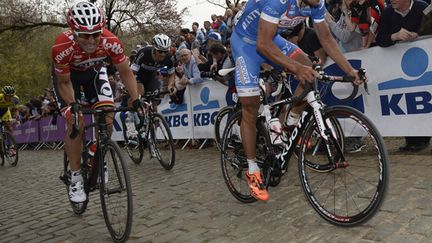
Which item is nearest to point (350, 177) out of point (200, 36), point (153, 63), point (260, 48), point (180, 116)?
point (260, 48)

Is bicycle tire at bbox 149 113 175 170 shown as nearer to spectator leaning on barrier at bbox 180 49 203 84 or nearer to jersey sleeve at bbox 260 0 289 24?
spectator leaning on barrier at bbox 180 49 203 84

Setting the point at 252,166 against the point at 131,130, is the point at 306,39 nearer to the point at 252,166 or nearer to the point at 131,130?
the point at 252,166

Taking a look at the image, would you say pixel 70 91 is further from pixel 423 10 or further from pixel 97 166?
pixel 423 10

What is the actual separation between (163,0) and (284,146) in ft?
92.2

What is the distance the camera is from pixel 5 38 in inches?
1155

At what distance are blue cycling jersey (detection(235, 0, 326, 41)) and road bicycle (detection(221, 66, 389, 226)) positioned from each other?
0.67 metres

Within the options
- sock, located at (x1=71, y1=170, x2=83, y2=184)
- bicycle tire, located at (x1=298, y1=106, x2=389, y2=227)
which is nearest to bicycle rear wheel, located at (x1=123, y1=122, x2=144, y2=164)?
sock, located at (x1=71, y1=170, x2=83, y2=184)

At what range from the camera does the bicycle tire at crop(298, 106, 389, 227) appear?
117 inches

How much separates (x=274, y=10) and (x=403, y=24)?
10.3ft

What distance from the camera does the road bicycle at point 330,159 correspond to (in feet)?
10.0

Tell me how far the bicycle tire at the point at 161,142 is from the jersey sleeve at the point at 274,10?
361 cm

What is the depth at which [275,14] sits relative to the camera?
3.43 m

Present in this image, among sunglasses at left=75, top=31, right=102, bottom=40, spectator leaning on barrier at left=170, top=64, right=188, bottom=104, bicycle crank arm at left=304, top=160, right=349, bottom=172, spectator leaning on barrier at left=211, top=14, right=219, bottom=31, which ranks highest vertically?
spectator leaning on barrier at left=211, top=14, right=219, bottom=31

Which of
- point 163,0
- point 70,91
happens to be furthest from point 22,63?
point 70,91
